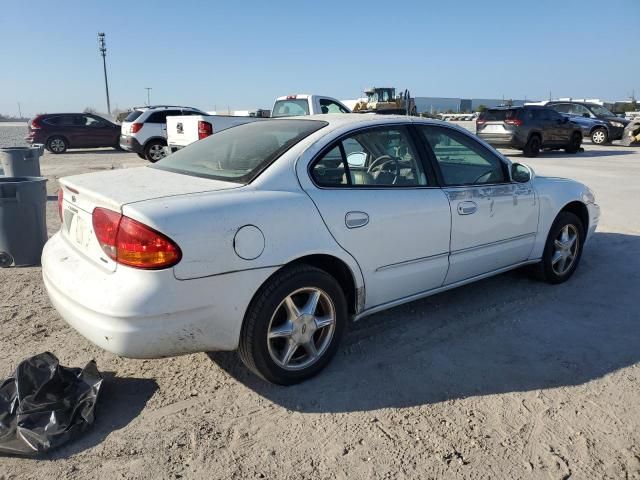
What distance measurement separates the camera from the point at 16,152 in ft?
25.8

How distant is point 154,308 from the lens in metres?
2.46

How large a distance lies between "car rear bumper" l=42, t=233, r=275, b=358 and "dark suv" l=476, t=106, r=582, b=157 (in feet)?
49.5

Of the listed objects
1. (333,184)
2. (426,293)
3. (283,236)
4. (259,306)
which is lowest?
(426,293)

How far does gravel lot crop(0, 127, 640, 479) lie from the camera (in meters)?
2.40

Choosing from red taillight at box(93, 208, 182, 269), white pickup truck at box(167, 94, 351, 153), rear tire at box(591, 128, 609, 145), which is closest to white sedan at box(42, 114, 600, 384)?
red taillight at box(93, 208, 182, 269)

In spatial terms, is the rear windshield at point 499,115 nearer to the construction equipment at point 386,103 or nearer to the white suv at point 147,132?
the construction equipment at point 386,103

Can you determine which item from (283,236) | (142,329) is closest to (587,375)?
(283,236)

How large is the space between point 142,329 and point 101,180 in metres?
1.14

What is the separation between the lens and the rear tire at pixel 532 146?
656 inches

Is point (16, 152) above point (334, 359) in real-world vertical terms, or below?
above

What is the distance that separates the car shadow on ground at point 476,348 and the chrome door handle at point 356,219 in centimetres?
90

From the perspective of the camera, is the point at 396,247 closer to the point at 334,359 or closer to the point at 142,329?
the point at 334,359

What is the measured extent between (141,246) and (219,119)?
970cm

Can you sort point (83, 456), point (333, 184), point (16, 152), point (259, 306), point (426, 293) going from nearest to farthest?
point (83, 456)
point (259, 306)
point (333, 184)
point (426, 293)
point (16, 152)
